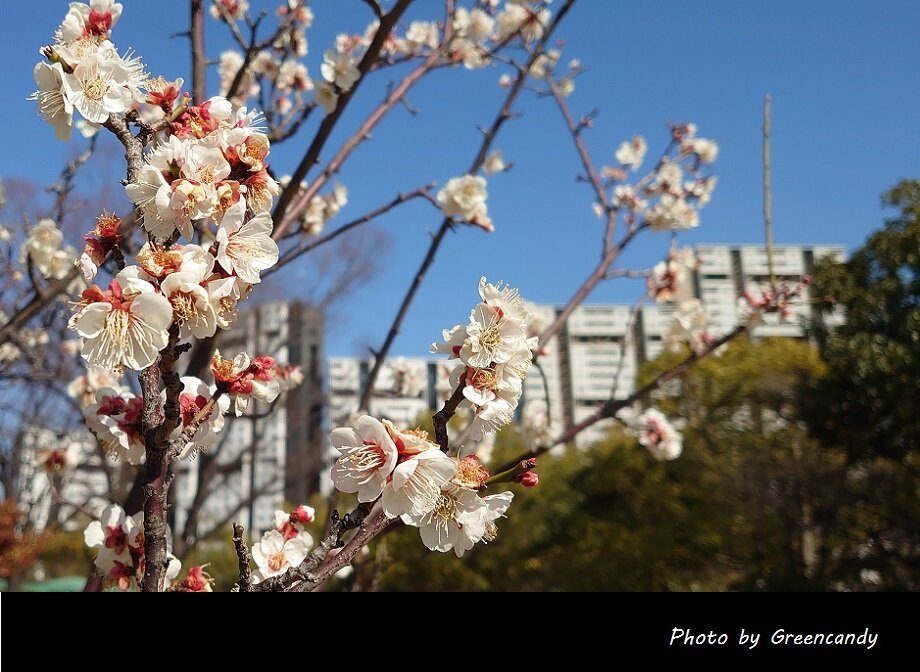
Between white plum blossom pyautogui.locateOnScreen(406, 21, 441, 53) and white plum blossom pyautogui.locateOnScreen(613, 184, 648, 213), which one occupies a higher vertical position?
white plum blossom pyautogui.locateOnScreen(406, 21, 441, 53)

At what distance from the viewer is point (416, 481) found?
812 mm

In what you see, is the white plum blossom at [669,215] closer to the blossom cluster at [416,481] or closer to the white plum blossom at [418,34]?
the white plum blossom at [418,34]

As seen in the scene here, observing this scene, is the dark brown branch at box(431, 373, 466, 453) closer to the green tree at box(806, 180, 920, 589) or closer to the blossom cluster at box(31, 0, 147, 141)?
the blossom cluster at box(31, 0, 147, 141)

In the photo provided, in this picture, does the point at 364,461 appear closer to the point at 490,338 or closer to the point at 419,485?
the point at 419,485

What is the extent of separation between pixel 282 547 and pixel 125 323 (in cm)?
46

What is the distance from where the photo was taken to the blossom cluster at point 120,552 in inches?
39.6

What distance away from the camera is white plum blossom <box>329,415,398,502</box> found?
32.0 inches

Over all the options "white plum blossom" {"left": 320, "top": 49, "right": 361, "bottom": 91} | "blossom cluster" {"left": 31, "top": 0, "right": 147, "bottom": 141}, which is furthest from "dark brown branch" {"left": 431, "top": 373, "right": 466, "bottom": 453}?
"white plum blossom" {"left": 320, "top": 49, "right": 361, "bottom": 91}

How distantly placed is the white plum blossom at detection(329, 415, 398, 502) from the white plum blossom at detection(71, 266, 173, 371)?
22cm

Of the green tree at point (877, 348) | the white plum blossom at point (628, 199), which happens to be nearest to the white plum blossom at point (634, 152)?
the white plum blossom at point (628, 199)
